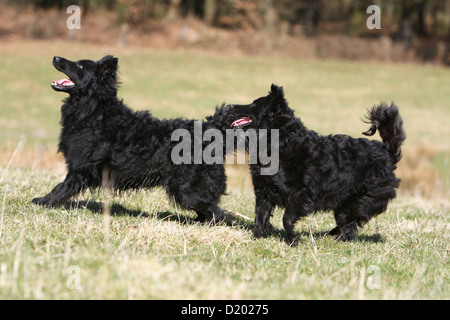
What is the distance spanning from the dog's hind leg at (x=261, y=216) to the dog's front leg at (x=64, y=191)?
2.10 metres

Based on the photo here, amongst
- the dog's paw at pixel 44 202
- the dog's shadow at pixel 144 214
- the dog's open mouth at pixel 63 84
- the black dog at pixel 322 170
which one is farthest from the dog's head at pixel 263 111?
the dog's paw at pixel 44 202

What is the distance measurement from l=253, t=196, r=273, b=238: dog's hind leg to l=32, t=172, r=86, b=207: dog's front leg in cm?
210

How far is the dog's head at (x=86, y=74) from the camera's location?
595 cm

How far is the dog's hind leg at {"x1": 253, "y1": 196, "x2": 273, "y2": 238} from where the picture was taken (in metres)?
5.71

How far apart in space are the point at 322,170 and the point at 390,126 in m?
1.13

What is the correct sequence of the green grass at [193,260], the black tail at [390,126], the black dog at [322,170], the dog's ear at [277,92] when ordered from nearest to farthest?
the green grass at [193,260]
the dog's ear at [277,92]
the black dog at [322,170]
the black tail at [390,126]

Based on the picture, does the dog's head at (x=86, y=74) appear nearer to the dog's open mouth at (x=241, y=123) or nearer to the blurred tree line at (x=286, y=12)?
the dog's open mouth at (x=241, y=123)

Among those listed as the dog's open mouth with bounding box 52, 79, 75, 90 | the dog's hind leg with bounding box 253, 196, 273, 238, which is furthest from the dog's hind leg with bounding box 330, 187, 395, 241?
the dog's open mouth with bounding box 52, 79, 75, 90

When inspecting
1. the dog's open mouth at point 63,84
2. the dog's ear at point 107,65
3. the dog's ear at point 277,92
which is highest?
the dog's ear at point 107,65

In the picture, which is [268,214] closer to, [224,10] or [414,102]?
[414,102]

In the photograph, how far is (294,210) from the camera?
215 inches

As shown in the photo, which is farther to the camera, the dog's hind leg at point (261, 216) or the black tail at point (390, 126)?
the black tail at point (390, 126)

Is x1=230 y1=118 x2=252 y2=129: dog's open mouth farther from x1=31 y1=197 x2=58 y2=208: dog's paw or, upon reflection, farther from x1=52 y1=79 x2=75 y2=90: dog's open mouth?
x1=31 y1=197 x2=58 y2=208: dog's paw

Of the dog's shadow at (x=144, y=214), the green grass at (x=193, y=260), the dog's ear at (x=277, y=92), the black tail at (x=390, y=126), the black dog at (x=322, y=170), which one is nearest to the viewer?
the green grass at (x=193, y=260)
